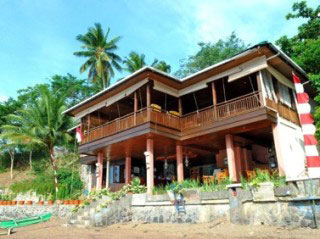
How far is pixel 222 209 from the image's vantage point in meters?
8.55

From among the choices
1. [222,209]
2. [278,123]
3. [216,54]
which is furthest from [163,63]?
[222,209]

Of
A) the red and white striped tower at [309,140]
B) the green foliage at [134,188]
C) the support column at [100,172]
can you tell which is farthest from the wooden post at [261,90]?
the support column at [100,172]

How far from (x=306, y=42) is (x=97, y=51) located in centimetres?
1993

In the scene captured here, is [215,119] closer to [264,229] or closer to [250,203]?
[250,203]

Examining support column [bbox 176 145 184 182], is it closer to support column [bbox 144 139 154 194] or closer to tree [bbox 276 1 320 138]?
support column [bbox 144 139 154 194]

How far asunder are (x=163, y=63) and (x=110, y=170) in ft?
57.2

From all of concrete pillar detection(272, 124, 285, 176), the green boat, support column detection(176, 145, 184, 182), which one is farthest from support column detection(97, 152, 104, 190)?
concrete pillar detection(272, 124, 285, 176)

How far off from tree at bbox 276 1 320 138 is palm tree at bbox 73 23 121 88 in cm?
1721

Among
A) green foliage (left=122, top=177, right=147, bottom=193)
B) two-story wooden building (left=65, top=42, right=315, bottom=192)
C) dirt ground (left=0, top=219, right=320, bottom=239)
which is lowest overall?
dirt ground (left=0, top=219, right=320, bottom=239)

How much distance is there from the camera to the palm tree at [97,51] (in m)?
28.7

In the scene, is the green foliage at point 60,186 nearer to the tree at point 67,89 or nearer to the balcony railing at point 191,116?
the balcony railing at point 191,116

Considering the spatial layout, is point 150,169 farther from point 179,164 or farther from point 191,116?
point 191,116

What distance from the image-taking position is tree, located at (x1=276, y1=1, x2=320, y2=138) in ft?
43.5

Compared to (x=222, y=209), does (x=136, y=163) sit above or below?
above
